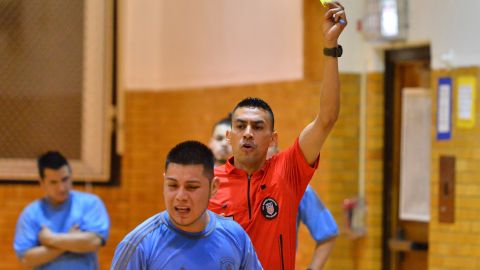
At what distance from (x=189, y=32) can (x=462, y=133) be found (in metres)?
3.10

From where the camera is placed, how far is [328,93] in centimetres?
362

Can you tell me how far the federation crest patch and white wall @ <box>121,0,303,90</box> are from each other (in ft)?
10.7

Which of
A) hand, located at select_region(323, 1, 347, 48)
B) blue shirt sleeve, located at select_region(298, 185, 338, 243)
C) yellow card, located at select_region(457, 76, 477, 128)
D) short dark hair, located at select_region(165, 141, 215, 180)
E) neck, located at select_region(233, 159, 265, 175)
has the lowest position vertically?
blue shirt sleeve, located at select_region(298, 185, 338, 243)

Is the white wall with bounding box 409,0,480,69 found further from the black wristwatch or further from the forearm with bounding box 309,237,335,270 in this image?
the black wristwatch

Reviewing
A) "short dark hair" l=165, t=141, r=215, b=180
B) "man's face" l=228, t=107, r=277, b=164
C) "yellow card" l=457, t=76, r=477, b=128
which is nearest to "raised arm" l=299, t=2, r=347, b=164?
"man's face" l=228, t=107, r=277, b=164

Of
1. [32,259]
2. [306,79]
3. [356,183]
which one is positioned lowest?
[32,259]

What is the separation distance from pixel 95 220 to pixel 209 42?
2.45 m

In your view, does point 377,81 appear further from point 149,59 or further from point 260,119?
point 260,119

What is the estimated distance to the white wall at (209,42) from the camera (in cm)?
706

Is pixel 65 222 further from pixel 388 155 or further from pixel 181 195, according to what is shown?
pixel 181 195

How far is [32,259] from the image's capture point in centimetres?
586

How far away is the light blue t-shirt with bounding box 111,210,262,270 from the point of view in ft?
9.95

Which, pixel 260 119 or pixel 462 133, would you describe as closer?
pixel 260 119

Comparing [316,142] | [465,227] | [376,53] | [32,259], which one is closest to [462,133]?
[465,227]
